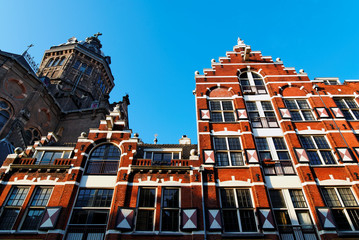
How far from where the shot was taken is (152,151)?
15492 mm

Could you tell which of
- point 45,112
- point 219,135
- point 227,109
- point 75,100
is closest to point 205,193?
point 219,135

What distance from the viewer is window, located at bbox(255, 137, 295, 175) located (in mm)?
13922

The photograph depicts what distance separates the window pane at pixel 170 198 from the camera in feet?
41.1

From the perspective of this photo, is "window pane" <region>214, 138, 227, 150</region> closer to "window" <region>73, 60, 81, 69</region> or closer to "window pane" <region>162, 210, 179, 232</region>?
"window pane" <region>162, 210, 179, 232</region>

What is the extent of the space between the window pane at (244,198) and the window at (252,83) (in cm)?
875

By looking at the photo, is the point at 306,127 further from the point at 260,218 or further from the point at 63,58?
the point at 63,58

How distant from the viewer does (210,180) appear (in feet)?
43.2

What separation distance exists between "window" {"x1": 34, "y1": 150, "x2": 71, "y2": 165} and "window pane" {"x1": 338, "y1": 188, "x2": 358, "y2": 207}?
682 inches

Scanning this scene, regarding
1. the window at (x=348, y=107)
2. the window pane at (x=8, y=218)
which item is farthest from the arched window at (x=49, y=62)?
the window at (x=348, y=107)

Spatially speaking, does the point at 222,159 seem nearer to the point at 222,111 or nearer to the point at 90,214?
the point at 222,111

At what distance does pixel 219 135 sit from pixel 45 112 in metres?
25.7

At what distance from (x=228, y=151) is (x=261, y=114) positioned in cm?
457

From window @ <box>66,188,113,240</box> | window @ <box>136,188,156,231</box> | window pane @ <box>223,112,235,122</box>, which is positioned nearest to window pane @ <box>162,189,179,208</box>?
window @ <box>136,188,156,231</box>

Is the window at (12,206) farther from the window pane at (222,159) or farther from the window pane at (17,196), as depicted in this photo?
the window pane at (222,159)
